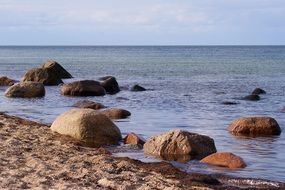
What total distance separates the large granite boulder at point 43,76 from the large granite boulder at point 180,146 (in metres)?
22.7

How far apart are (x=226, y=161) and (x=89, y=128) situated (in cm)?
401

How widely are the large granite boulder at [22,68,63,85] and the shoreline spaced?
2192 centimetres

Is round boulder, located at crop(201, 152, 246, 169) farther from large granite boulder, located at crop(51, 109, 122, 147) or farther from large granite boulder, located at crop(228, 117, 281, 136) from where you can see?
large granite boulder, located at crop(228, 117, 281, 136)

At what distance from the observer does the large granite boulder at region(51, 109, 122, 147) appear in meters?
14.8

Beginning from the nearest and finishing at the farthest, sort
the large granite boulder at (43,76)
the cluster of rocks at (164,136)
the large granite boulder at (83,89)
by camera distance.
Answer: the cluster of rocks at (164,136)
the large granite boulder at (83,89)
the large granite boulder at (43,76)

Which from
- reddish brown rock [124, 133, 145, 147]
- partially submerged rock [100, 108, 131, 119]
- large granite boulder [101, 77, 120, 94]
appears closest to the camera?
reddish brown rock [124, 133, 145, 147]

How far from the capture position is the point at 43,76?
36.4 metres

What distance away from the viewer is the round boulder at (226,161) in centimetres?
1228

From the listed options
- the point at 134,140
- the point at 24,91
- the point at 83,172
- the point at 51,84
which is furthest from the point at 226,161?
the point at 51,84

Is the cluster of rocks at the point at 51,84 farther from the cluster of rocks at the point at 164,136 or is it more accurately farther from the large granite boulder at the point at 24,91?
the cluster of rocks at the point at 164,136

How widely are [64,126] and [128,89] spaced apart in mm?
19811

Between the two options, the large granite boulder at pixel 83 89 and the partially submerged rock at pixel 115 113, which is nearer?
the partially submerged rock at pixel 115 113

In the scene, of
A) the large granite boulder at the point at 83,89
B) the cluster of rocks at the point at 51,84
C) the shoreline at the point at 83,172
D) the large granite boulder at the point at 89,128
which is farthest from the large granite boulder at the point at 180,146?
the large granite boulder at the point at 83,89

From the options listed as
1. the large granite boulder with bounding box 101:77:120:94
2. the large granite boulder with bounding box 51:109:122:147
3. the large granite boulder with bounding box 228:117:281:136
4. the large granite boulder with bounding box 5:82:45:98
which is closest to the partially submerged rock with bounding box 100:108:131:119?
the large granite boulder with bounding box 228:117:281:136
